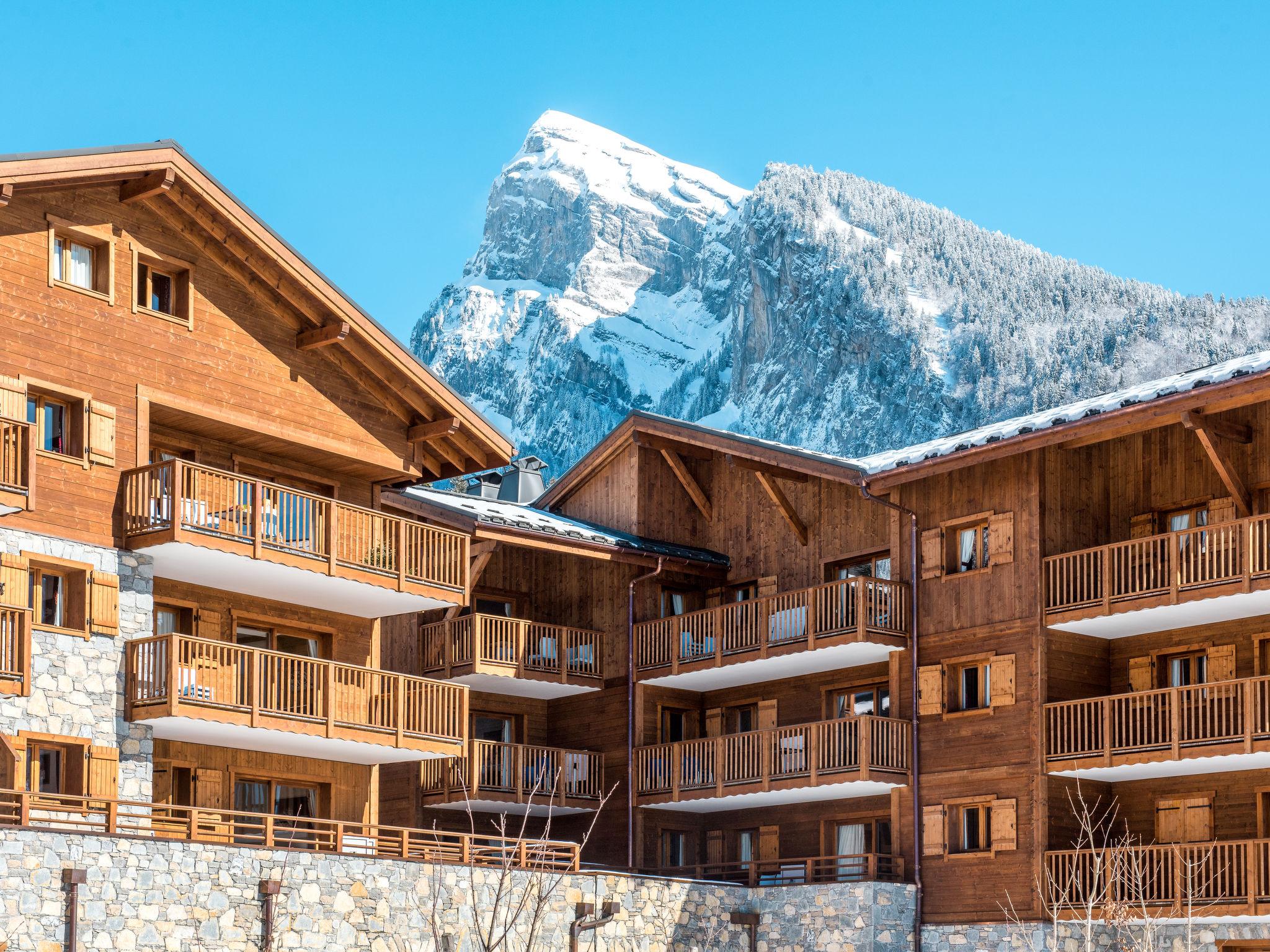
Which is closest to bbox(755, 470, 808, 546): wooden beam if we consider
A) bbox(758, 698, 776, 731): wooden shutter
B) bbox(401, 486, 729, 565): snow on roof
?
bbox(401, 486, 729, 565): snow on roof

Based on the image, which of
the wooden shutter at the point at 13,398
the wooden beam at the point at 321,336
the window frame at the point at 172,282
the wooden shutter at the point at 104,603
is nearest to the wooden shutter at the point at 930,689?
the wooden beam at the point at 321,336

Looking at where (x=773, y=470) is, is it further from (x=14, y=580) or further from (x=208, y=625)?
(x=14, y=580)

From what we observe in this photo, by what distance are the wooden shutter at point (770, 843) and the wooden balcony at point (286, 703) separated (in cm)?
766

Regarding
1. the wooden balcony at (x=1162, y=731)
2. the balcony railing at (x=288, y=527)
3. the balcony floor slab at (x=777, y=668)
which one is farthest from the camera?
the balcony floor slab at (x=777, y=668)

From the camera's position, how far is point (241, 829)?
28812 mm

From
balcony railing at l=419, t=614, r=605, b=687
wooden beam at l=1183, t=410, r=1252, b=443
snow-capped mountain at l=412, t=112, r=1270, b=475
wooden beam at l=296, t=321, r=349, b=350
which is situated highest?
snow-capped mountain at l=412, t=112, r=1270, b=475

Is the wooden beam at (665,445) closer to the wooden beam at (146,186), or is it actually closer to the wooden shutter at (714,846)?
the wooden shutter at (714,846)

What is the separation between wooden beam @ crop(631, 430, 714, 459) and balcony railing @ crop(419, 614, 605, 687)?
435cm

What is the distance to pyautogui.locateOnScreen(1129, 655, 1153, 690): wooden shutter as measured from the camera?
30.4 metres

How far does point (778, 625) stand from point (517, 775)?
5.50 m

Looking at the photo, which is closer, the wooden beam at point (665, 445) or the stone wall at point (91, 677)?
the stone wall at point (91, 677)

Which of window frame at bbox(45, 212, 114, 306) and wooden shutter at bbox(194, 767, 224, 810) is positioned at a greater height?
window frame at bbox(45, 212, 114, 306)

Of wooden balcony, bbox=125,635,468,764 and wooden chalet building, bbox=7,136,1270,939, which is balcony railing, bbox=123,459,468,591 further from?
wooden balcony, bbox=125,635,468,764

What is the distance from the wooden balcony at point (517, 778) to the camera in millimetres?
33094
